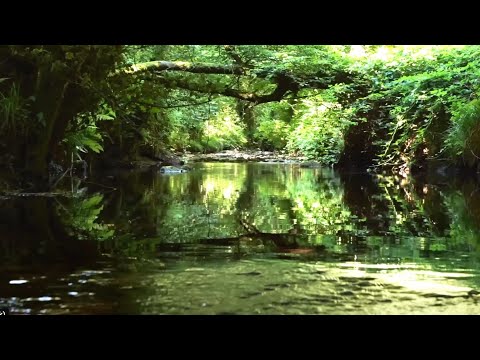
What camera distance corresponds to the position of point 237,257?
289 cm

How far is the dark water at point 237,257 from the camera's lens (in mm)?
1982

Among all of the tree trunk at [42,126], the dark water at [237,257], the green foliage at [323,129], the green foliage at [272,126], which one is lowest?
the dark water at [237,257]

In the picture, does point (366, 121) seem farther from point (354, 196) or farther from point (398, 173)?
point (354, 196)

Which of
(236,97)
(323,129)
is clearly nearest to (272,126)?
(323,129)

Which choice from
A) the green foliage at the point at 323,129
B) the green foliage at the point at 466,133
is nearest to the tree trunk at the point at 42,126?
the green foliage at the point at 466,133

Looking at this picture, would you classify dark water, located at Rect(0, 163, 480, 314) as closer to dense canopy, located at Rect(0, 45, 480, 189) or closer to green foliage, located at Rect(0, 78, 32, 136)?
dense canopy, located at Rect(0, 45, 480, 189)

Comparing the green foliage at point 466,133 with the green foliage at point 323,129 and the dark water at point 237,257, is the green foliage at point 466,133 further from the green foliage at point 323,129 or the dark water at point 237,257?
the dark water at point 237,257

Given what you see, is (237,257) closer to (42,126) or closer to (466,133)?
(42,126)

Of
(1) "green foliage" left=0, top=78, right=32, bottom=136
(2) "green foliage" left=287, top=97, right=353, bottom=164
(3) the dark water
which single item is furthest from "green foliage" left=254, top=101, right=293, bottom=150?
(3) the dark water

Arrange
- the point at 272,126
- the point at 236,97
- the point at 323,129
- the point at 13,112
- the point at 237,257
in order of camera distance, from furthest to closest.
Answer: the point at 272,126 < the point at 323,129 < the point at 236,97 < the point at 13,112 < the point at 237,257

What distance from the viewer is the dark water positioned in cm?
198

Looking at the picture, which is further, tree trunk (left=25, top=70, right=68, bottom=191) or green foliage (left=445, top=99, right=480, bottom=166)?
green foliage (left=445, top=99, right=480, bottom=166)

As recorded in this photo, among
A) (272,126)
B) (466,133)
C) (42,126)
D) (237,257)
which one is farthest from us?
(272,126)
